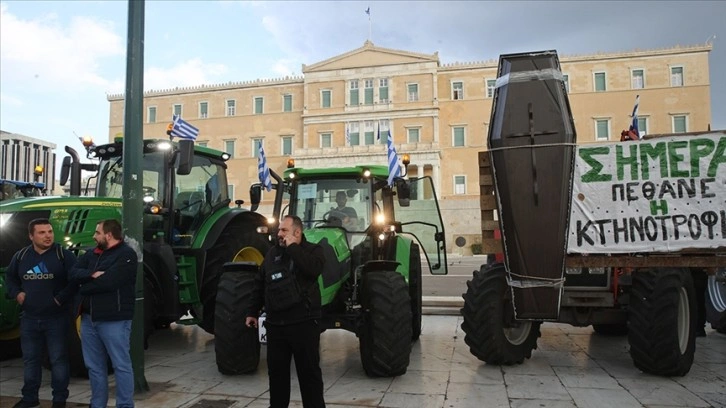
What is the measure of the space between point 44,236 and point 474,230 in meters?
40.8

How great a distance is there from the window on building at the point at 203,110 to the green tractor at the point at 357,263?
2114 inches

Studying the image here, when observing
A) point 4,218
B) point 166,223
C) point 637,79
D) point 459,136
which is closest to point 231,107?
point 459,136

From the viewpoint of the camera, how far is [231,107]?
5744 cm

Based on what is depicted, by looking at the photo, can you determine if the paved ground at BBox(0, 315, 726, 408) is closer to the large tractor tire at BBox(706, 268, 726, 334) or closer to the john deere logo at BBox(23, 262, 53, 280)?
the large tractor tire at BBox(706, 268, 726, 334)

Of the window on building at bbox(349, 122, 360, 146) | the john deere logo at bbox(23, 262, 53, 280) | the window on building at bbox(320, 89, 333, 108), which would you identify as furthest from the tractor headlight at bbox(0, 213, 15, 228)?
the window on building at bbox(320, 89, 333, 108)

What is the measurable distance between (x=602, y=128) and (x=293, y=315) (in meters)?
51.2

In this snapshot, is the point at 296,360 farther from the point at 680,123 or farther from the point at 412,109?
the point at 680,123

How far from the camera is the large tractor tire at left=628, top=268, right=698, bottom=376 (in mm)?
5832

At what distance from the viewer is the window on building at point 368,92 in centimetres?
5356

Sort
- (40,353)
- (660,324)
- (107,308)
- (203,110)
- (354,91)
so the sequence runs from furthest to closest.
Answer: (203,110), (354,91), (660,324), (40,353), (107,308)

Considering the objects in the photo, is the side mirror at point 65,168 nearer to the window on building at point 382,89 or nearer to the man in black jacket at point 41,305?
the man in black jacket at point 41,305

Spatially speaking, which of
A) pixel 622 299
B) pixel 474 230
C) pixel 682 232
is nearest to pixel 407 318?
pixel 622 299

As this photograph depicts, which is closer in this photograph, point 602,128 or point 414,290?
point 414,290

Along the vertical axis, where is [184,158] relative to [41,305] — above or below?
above
